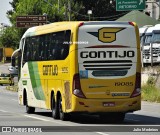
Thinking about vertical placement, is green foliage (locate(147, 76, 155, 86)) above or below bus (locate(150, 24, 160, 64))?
below

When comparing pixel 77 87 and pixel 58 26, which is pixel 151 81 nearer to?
pixel 58 26

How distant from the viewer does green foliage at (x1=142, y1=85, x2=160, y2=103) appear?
3526 centimetres

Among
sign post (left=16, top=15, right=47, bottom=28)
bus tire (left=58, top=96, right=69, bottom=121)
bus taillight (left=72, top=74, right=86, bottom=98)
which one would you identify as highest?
sign post (left=16, top=15, right=47, bottom=28)

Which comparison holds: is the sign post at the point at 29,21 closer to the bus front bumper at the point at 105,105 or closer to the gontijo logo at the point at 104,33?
the gontijo logo at the point at 104,33

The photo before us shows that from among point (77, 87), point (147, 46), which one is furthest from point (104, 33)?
point (147, 46)

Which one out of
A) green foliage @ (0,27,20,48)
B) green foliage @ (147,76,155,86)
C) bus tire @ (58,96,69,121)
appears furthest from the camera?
green foliage @ (0,27,20,48)

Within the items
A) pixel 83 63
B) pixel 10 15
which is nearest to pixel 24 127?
pixel 83 63

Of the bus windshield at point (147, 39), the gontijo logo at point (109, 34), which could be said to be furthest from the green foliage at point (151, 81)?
the gontijo logo at point (109, 34)

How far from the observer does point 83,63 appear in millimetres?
21938

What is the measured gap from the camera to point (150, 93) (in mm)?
37000

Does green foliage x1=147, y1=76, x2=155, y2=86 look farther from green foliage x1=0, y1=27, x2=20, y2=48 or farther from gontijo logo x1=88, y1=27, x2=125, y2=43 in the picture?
green foliage x1=0, y1=27, x2=20, y2=48

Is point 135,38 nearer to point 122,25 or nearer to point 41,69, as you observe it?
point 122,25

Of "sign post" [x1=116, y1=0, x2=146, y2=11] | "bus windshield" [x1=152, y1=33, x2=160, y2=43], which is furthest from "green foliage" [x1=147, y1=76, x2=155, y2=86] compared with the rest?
"sign post" [x1=116, y1=0, x2=146, y2=11]

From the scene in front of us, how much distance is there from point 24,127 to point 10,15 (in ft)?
308
